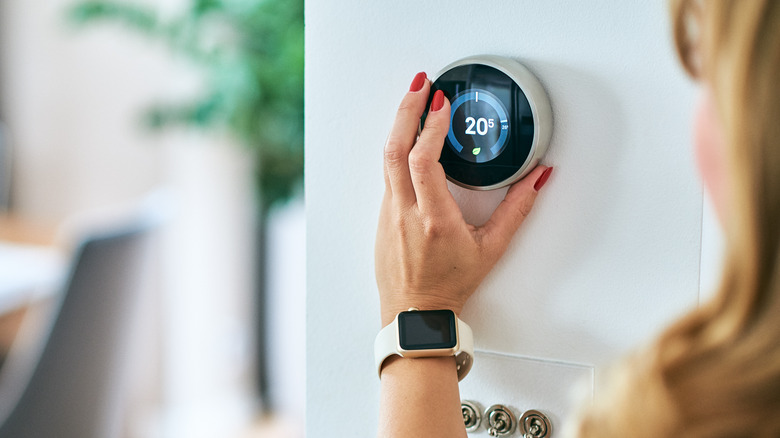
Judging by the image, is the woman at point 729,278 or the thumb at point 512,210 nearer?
the woman at point 729,278

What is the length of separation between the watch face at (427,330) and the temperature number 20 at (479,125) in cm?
15

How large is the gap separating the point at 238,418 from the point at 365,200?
2.21 meters

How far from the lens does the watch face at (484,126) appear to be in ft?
1.94

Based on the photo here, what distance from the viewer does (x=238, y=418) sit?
2715mm

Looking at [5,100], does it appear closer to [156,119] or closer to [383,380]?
[156,119]

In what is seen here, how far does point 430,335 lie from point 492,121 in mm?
186

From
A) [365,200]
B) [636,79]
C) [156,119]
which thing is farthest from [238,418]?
[636,79]

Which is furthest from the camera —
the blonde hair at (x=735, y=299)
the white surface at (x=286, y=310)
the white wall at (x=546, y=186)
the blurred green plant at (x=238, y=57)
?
the white surface at (x=286, y=310)

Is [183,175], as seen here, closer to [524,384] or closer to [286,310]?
[286,310]

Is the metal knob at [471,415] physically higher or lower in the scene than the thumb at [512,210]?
lower

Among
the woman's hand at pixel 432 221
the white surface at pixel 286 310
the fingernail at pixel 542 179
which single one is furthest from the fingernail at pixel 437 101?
the white surface at pixel 286 310

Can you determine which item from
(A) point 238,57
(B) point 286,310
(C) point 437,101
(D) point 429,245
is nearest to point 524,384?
(D) point 429,245

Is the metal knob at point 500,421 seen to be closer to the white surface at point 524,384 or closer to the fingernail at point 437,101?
the white surface at point 524,384

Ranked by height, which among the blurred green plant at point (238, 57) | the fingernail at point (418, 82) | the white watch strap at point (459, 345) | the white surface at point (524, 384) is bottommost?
the white surface at point (524, 384)
